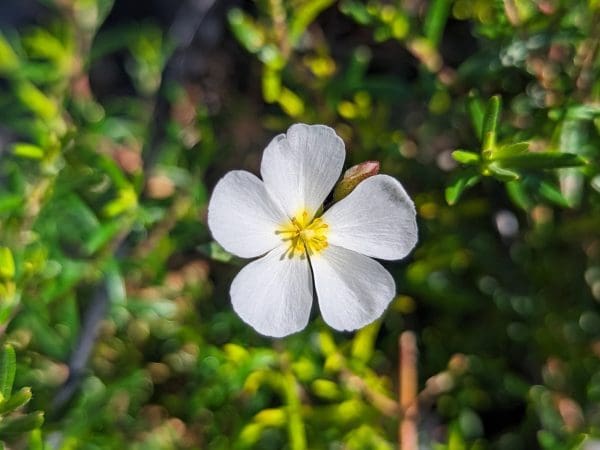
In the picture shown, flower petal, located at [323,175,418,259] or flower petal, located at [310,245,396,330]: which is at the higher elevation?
flower petal, located at [323,175,418,259]

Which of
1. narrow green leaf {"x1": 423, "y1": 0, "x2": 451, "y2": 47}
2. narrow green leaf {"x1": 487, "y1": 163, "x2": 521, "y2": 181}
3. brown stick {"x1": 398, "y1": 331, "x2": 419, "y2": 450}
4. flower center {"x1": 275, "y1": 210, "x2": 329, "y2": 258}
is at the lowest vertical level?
brown stick {"x1": 398, "y1": 331, "x2": 419, "y2": 450}

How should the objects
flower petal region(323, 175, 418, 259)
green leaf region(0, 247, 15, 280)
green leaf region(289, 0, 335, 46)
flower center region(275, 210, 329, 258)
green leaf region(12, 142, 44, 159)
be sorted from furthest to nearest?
green leaf region(289, 0, 335, 46) → green leaf region(12, 142, 44, 159) → green leaf region(0, 247, 15, 280) → flower center region(275, 210, 329, 258) → flower petal region(323, 175, 418, 259)

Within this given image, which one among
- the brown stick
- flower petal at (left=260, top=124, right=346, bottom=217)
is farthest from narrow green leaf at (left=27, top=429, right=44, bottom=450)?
the brown stick

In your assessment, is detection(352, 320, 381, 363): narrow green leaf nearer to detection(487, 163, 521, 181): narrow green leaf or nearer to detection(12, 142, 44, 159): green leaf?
detection(487, 163, 521, 181): narrow green leaf

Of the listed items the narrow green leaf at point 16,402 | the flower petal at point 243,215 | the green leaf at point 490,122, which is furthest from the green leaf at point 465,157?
the narrow green leaf at point 16,402

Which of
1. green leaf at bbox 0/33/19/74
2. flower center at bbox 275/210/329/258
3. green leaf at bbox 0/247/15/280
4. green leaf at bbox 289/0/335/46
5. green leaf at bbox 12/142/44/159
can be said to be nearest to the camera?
flower center at bbox 275/210/329/258

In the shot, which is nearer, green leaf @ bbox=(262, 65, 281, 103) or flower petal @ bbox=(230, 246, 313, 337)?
flower petal @ bbox=(230, 246, 313, 337)

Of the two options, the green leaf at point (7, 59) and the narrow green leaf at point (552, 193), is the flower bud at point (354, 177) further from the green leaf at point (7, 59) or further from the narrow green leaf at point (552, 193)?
the green leaf at point (7, 59)
